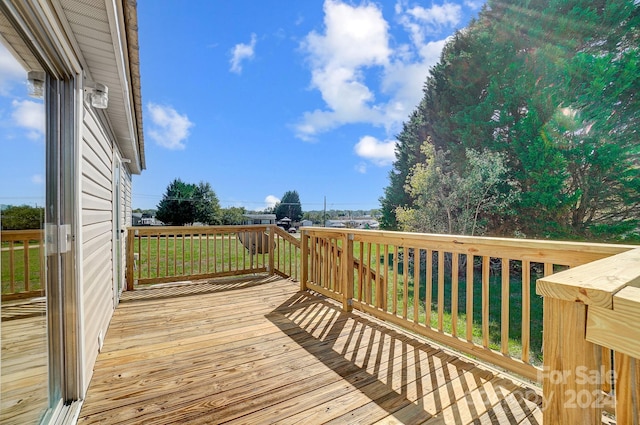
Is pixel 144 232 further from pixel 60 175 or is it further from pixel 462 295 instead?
pixel 462 295

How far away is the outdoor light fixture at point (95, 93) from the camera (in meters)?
1.98

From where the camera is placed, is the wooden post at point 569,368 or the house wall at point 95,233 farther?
the house wall at point 95,233

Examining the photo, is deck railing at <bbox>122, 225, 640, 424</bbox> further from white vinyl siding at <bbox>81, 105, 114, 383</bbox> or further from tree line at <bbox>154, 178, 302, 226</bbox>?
tree line at <bbox>154, 178, 302, 226</bbox>

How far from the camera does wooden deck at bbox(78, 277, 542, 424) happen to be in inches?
67.0

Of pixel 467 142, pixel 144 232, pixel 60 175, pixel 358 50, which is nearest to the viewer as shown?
pixel 60 175

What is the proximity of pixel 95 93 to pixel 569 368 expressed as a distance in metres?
2.78

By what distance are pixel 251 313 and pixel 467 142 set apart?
1064 centimetres

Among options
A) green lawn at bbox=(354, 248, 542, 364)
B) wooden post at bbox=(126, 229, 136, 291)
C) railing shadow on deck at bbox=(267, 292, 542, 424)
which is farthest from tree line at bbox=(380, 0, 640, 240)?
wooden post at bbox=(126, 229, 136, 291)

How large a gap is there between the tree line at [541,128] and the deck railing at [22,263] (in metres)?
10.0

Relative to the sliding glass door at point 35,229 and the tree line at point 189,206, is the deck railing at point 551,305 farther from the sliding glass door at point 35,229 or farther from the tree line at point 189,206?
the tree line at point 189,206

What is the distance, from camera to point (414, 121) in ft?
45.1

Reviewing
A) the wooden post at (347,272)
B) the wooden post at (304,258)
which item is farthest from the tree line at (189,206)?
the wooden post at (347,272)

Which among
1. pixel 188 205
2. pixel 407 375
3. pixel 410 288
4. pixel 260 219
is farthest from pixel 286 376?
pixel 260 219

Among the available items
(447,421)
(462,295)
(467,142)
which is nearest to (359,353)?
(447,421)
